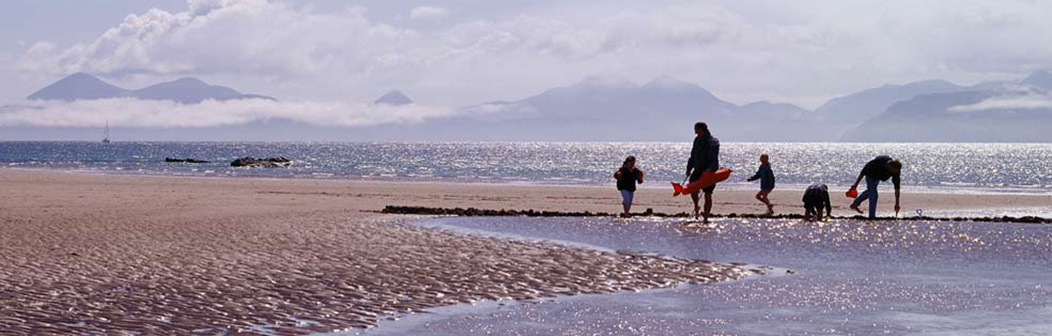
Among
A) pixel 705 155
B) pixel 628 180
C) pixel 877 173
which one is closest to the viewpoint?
pixel 705 155

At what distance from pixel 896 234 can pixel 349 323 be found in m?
11.3

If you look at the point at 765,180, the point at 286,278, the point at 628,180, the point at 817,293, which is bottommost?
the point at 286,278

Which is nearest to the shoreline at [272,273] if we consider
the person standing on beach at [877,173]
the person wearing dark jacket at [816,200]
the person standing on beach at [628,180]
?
the person standing on beach at [628,180]

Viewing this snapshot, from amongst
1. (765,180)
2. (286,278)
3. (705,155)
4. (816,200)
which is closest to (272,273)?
(286,278)

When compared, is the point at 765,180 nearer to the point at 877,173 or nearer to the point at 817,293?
the point at 877,173

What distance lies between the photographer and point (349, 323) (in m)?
8.75

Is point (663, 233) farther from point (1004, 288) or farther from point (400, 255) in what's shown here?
point (1004, 288)

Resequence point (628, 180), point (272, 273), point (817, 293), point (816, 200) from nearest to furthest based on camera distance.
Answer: point (817, 293) < point (272, 273) < point (816, 200) < point (628, 180)

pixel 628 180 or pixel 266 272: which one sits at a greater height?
→ pixel 628 180

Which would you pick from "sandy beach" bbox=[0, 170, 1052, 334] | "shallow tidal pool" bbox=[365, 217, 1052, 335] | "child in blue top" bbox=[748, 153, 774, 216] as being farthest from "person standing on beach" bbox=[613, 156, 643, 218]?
"sandy beach" bbox=[0, 170, 1052, 334]

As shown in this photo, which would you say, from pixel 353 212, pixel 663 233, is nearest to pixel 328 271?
pixel 663 233

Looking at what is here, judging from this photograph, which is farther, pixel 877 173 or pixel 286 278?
pixel 877 173

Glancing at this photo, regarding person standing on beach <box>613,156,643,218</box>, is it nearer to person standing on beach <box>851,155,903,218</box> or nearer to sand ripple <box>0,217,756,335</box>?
person standing on beach <box>851,155,903,218</box>

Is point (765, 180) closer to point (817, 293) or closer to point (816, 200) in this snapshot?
point (816, 200)
